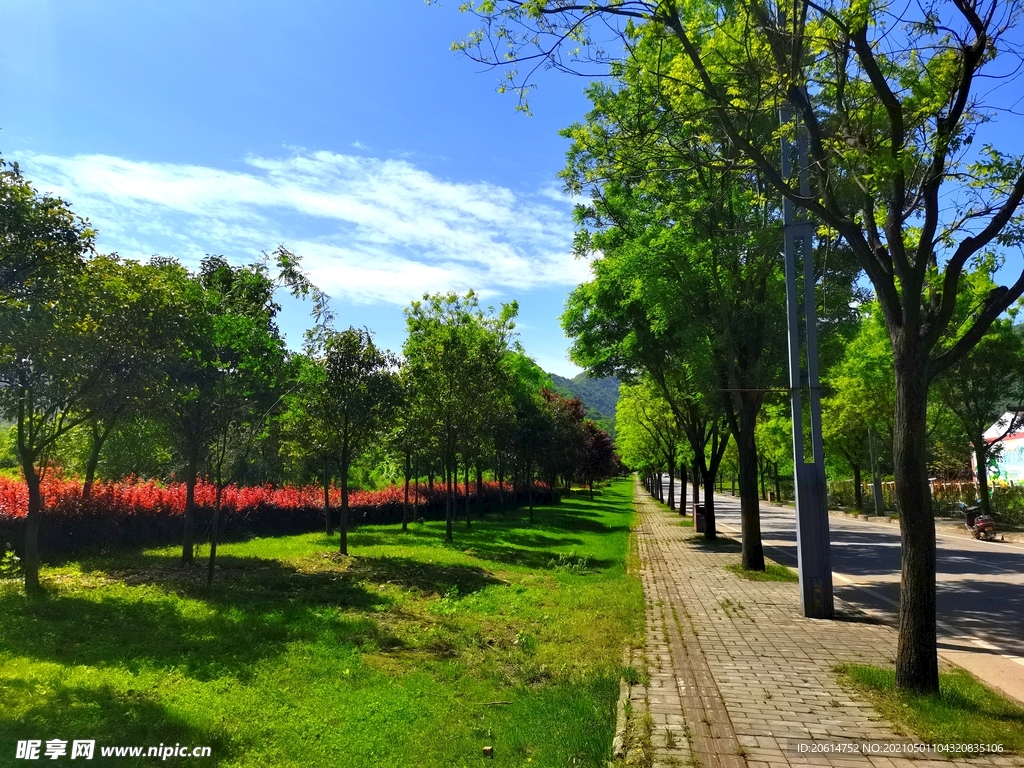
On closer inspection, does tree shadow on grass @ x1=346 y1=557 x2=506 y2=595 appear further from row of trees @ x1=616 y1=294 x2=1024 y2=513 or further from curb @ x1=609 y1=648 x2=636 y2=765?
row of trees @ x1=616 y1=294 x2=1024 y2=513

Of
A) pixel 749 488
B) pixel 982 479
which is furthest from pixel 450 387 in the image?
pixel 982 479

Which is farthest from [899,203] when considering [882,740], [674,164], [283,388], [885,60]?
[283,388]

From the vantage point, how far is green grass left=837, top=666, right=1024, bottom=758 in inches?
186

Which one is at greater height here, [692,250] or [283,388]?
[692,250]

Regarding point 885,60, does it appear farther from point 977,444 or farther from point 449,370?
point 977,444

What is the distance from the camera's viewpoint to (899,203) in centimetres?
575

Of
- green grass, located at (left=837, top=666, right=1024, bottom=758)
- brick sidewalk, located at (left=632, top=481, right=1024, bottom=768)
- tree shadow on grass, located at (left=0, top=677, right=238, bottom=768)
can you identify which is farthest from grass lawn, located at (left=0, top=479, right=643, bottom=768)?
green grass, located at (left=837, top=666, right=1024, bottom=758)

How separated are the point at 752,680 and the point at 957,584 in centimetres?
935

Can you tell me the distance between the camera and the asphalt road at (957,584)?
8.45 meters

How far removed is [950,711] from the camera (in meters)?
5.15

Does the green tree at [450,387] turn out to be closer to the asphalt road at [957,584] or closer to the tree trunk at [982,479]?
the asphalt road at [957,584]

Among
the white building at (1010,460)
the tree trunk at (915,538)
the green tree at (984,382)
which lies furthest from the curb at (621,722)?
the white building at (1010,460)

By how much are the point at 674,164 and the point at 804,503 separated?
5.27 m

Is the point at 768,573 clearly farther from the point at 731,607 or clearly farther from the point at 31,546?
the point at 31,546
